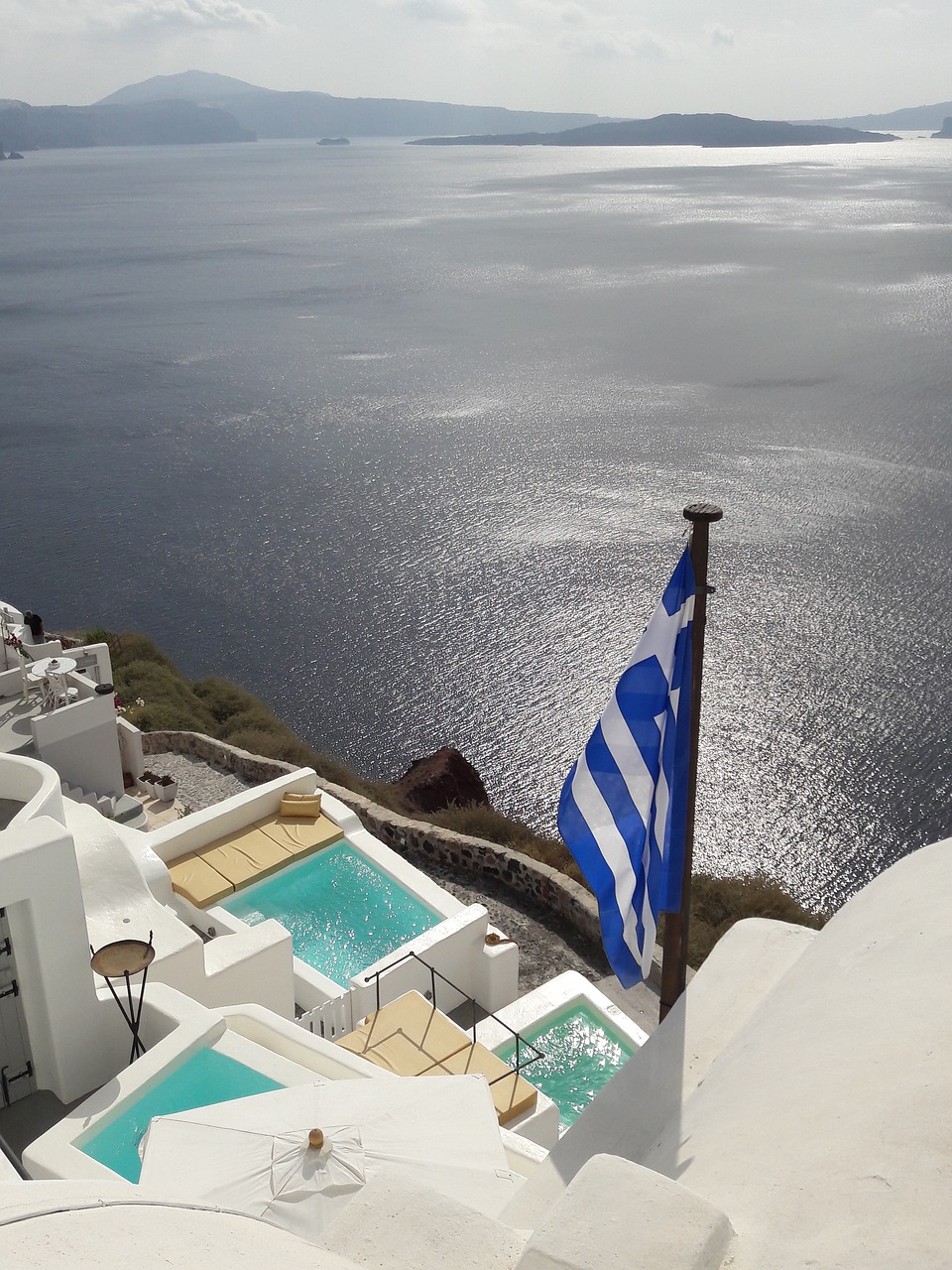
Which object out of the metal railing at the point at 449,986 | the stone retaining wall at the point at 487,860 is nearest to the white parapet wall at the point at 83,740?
the stone retaining wall at the point at 487,860

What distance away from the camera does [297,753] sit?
3022cm

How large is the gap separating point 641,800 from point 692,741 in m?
0.52

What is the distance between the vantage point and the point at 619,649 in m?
37.4

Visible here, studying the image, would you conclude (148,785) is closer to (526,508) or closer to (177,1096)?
(177,1096)

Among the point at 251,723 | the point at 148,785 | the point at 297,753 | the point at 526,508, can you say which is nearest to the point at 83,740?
the point at 148,785

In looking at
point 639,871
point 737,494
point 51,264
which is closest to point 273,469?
point 737,494

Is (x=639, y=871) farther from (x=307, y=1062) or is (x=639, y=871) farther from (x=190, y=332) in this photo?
(x=190, y=332)

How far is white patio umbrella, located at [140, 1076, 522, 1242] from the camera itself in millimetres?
6793

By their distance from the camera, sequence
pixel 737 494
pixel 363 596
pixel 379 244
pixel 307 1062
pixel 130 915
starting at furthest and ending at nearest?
pixel 379 244
pixel 737 494
pixel 363 596
pixel 130 915
pixel 307 1062

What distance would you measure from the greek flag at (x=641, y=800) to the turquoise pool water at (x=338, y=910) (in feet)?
24.7

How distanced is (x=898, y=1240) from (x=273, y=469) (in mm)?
53481

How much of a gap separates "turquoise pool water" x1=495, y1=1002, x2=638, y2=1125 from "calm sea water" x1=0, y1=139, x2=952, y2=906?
15630mm

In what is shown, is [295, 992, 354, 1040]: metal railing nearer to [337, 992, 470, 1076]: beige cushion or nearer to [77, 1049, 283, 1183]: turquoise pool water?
[337, 992, 470, 1076]: beige cushion

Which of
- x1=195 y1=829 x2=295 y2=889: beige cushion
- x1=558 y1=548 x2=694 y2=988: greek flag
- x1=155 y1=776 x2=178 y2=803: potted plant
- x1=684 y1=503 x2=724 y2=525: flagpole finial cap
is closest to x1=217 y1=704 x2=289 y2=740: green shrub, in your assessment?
x1=155 y1=776 x2=178 y2=803: potted plant
